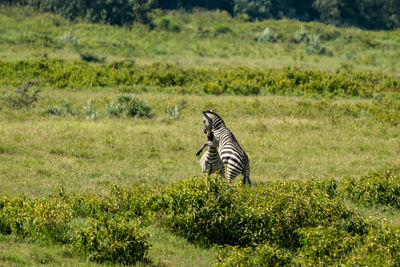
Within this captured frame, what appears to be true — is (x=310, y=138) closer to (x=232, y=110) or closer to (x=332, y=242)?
(x=232, y=110)

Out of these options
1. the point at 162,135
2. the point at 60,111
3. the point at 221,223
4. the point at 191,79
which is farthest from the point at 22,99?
the point at 221,223

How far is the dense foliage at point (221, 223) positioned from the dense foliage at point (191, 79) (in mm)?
18434

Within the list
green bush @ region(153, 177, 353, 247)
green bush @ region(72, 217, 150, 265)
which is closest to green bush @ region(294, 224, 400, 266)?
green bush @ region(153, 177, 353, 247)

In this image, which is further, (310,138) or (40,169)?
(310,138)

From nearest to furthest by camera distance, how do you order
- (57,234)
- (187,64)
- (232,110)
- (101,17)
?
(57,234) → (232,110) → (187,64) → (101,17)

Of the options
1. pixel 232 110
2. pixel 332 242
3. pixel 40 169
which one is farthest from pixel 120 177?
pixel 232 110

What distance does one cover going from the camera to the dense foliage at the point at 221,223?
31.2ft

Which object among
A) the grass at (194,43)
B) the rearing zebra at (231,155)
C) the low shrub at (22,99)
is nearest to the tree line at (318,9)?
the grass at (194,43)

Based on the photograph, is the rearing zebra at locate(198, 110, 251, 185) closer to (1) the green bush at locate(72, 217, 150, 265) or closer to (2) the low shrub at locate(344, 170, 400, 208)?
(2) the low shrub at locate(344, 170, 400, 208)

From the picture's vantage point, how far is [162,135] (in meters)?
21.3

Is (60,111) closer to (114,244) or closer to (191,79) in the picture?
(191,79)

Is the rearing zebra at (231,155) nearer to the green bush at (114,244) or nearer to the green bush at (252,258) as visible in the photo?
the green bush at (114,244)

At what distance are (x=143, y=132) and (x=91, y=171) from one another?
16.0ft

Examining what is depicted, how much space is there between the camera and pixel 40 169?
650 inches
